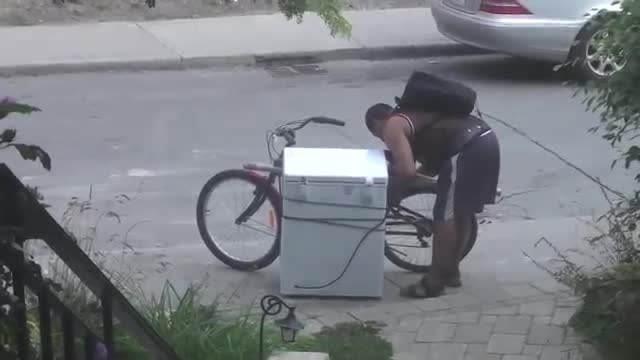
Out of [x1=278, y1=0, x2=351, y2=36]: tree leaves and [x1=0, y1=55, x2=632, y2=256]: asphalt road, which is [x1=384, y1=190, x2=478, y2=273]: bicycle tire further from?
[x1=278, y1=0, x2=351, y2=36]: tree leaves

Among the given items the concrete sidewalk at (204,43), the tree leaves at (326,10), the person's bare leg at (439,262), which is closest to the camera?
the tree leaves at (326,10)

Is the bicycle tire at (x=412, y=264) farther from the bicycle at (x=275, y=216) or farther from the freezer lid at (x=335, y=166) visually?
the freezer lid at (x=335, y=166)

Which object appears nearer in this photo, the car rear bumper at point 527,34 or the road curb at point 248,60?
the car rear bumper at point 527,34

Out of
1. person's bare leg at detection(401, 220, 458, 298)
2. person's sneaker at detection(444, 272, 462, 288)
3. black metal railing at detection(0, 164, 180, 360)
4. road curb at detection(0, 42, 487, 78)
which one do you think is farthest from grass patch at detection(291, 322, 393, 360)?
road curb at detection(0, 42, 487, 78)

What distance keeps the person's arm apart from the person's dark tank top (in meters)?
0.07

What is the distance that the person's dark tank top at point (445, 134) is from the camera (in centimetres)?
660

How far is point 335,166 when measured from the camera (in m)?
6.68

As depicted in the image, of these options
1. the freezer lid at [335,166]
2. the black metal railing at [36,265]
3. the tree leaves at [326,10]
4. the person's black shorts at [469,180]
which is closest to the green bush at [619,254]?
the person's black shorts at [469,180]

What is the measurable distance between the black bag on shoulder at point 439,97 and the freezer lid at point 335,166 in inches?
15.0

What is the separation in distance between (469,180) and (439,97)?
47 centimetres

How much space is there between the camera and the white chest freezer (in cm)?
652

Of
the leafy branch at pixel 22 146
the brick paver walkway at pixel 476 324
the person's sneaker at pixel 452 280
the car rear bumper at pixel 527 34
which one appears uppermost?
the leafy branch at pixel 22 146

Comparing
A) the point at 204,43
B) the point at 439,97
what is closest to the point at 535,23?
the point at 204,43

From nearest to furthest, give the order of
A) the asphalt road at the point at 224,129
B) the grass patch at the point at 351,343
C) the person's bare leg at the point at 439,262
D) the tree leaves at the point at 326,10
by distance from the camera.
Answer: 1. the tree leaves at the point at 326,10
2. the grass patch at the point at 351,343
3. the person's bare leg at the point at 439,262
4. the asphalt road at the point at 224,129
